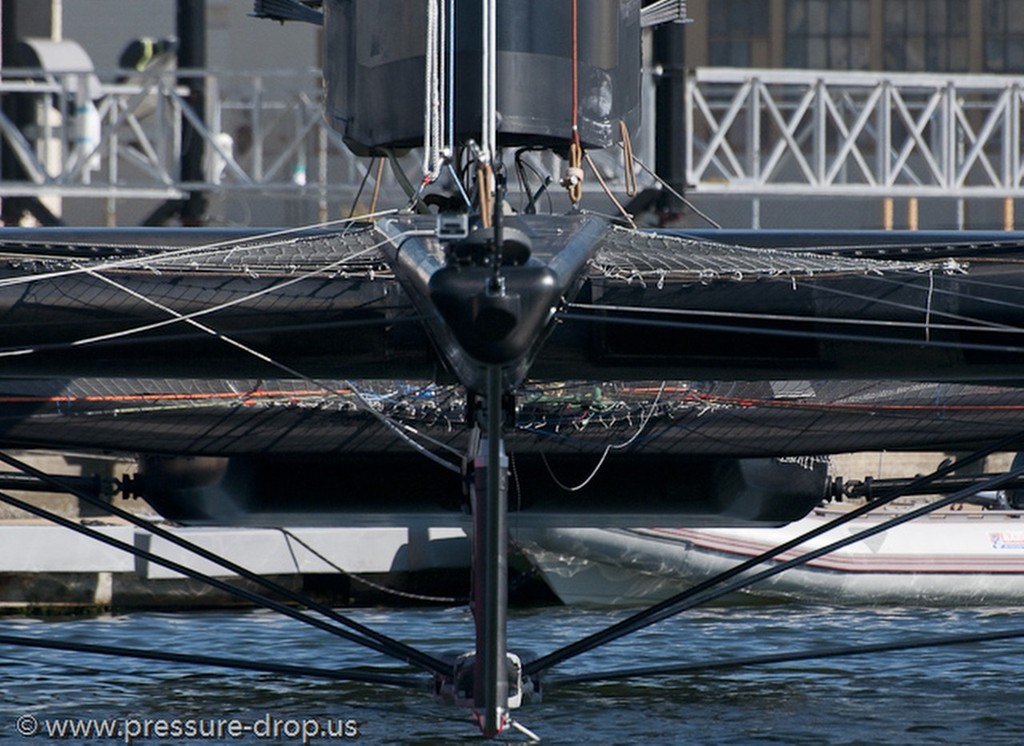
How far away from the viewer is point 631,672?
7.81 metres

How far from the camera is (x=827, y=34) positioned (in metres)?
32.8

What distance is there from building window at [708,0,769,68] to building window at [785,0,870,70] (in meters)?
0.68

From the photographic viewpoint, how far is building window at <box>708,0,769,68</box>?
3262cm

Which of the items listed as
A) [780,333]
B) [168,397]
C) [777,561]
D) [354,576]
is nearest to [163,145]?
[354,576]

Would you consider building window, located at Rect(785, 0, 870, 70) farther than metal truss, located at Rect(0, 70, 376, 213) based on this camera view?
Yes

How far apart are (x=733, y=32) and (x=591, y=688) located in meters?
24.1

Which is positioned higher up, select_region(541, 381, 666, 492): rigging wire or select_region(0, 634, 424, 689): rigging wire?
select_region(541, 381, 666, 492): rigging wire

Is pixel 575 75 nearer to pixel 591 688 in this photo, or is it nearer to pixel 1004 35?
pixel 591 688

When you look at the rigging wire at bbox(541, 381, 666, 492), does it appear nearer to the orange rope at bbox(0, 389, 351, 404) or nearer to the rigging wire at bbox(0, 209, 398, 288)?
the orange rope at bbox(0, 389, 351, 404)

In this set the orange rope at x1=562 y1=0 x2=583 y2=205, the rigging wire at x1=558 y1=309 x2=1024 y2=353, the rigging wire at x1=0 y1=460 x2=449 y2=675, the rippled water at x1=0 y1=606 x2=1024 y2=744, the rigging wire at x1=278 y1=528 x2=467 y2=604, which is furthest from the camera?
the rigging wire at x1=278 y1=528 x2=467 y2=604

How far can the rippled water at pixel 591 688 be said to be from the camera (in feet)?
29.8

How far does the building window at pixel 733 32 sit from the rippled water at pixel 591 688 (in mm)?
20826

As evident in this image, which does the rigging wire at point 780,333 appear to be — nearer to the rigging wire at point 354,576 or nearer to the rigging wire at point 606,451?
the rigging wire at point 606,451

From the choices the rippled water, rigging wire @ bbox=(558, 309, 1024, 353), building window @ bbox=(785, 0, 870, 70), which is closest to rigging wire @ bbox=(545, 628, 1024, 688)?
the rippled water
